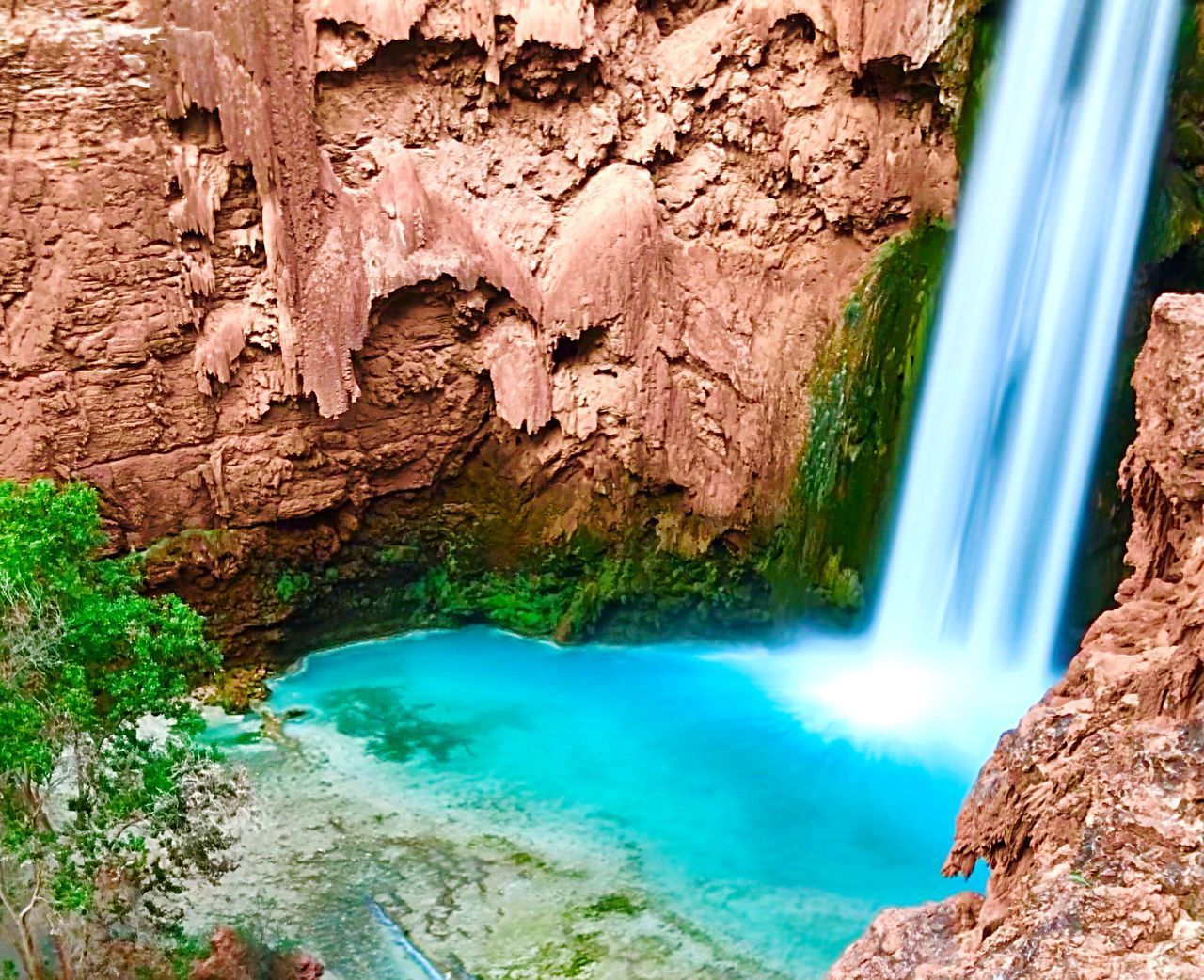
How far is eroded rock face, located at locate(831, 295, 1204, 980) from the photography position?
11.0 feet

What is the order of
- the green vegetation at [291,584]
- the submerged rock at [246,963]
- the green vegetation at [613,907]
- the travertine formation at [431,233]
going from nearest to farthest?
the submerged rock at [246,963]
the green vegetation at [613,907]
the travertine formation at [431,233]
the green vegetation at [291,584]

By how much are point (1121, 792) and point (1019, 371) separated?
25.3ft

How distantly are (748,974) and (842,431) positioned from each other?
593cm

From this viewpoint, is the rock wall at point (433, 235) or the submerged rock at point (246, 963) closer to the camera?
the submerged rock at point (246, 963)

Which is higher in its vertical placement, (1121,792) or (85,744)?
(1121,792)

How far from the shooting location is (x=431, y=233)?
11797 millimetres

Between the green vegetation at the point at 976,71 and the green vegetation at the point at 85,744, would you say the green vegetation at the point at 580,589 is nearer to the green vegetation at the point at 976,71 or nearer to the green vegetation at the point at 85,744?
the green vegetation at the point at 976,71

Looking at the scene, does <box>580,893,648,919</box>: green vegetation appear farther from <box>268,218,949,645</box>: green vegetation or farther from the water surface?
<box>268,218,949,645</box>: green vegetation

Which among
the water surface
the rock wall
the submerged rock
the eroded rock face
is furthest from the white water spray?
the eroded rock face

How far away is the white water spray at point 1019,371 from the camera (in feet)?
33.2

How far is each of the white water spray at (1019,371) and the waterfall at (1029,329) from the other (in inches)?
0.6

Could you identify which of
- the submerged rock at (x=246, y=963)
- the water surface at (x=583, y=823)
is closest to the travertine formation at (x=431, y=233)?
the water surface at (x=583, y=823)

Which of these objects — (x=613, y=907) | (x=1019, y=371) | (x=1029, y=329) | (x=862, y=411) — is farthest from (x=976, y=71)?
(x=613, y=907)

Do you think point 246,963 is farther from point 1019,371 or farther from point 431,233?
point 1019,371
